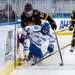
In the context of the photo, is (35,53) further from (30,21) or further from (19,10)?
(19,10)

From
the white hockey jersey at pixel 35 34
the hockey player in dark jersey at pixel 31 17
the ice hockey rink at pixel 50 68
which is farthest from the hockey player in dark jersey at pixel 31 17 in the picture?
the ice hockey rink at pixel 50 68

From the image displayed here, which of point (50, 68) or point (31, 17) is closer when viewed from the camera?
point (50, 68)

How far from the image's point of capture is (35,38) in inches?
230

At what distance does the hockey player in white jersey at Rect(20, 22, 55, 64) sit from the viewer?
18.6 ft

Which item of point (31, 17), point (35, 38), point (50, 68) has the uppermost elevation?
point (31, 17)

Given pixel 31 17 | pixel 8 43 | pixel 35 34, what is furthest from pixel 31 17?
pixel 8 43

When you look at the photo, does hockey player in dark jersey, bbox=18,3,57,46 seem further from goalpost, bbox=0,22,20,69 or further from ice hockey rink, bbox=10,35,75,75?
ice hockey rink, bbox=10,35,75,75

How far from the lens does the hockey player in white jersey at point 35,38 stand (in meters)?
5.66

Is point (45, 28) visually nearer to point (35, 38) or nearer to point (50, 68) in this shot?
point (35, 38)

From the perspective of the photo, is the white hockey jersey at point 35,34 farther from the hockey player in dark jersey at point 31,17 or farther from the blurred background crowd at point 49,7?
the blurred background crowd at point 49,7

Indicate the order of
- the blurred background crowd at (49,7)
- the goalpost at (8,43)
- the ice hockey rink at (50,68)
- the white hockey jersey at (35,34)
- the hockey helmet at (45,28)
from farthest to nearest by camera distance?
the blurred background crowd at (49,7)
the white hockey jersey at (35,34)
the hockey helmet at (45,28)
the ice hockey rink at (50,68)
the goalpost at (8,43)

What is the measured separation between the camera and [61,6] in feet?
41.5

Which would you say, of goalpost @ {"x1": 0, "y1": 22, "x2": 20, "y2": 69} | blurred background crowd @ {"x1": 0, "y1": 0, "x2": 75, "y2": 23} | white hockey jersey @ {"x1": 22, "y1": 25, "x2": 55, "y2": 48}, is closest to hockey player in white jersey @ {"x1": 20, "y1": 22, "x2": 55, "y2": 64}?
white hockey jersey @ {"x1": 22, "y1": 25, "x2": 55, "y2": 48}

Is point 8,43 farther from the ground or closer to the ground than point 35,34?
farther from the ground
